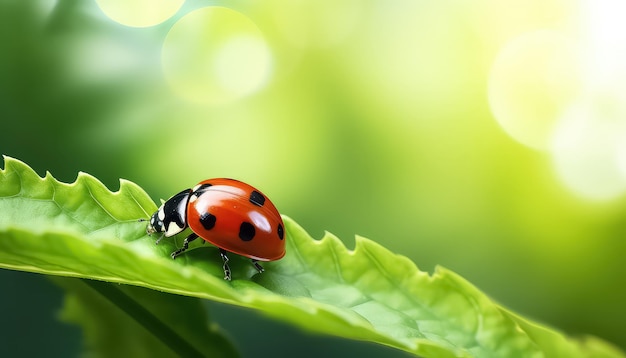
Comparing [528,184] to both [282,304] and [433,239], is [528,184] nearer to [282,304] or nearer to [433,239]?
[433,239]

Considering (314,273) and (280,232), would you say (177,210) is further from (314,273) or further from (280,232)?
(314,273)

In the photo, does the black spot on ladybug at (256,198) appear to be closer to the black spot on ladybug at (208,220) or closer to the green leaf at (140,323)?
the black spot on ladybug at (208,220)

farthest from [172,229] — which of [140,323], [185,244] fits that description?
[140,323]

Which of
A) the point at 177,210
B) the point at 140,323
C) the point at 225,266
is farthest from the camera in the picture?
the point at 177,210

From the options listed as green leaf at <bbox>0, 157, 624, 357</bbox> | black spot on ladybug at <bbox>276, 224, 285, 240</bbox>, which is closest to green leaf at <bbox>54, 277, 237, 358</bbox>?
green leaf at <bbox>0, 157, 624, 357</bbox>

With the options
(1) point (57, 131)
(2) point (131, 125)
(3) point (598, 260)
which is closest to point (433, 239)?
(3) point (598, 260)
